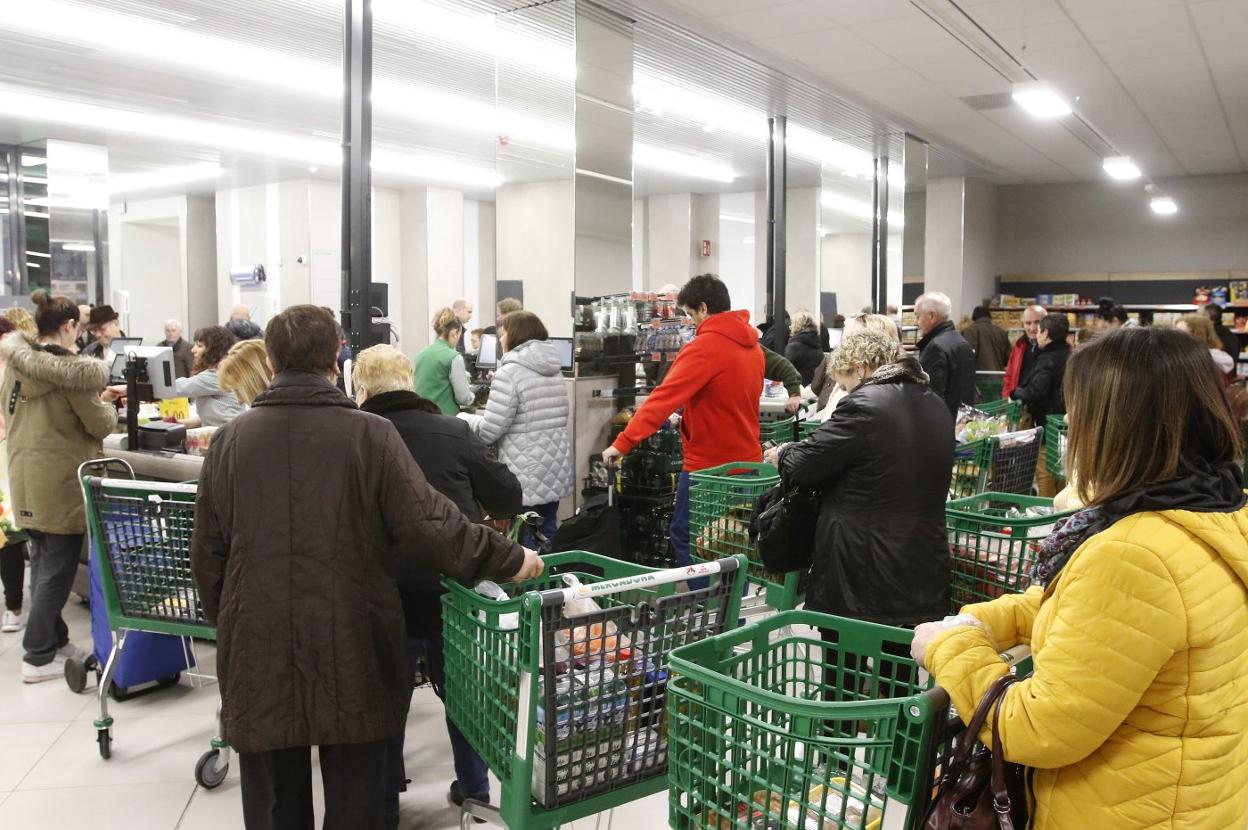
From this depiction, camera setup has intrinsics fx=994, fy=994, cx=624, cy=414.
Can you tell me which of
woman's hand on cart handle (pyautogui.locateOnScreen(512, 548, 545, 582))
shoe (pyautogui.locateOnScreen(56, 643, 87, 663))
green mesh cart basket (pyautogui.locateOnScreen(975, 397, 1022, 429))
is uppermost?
green mesh cart basket (pyautogui.locateOnScreen(975, 397, 1022, 429))

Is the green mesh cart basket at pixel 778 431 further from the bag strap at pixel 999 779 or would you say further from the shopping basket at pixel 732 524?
the bag strap at pixel 999 779

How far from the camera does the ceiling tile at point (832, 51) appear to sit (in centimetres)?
743

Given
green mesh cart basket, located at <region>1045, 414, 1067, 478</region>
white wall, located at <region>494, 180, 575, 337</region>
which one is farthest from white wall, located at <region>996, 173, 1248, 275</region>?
white wall, located at <region>494, 180, 575, 337</region>

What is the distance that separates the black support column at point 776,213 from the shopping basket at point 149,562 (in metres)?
7.51

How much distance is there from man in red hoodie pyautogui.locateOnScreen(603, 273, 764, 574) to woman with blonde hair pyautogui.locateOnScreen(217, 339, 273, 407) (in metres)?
1.52

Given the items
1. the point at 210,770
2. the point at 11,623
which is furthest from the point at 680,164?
the point at 210,770

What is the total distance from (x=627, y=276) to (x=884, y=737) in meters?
5.61

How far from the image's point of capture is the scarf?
148 centimetres

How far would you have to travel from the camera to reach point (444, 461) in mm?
2951

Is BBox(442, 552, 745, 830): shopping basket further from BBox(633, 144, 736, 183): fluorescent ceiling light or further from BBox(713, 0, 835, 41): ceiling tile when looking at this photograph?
BBox(633, 144, 736, 183): fluorescent ceiling light

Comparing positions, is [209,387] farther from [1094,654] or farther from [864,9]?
[1094,654]

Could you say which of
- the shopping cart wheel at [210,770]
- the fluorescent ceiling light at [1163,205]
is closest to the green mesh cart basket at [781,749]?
the shopping cart wheel at [210,770]

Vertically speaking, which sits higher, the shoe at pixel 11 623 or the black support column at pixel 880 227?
the black support column at pixel 880 227

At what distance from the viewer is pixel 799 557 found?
316 centimetres
